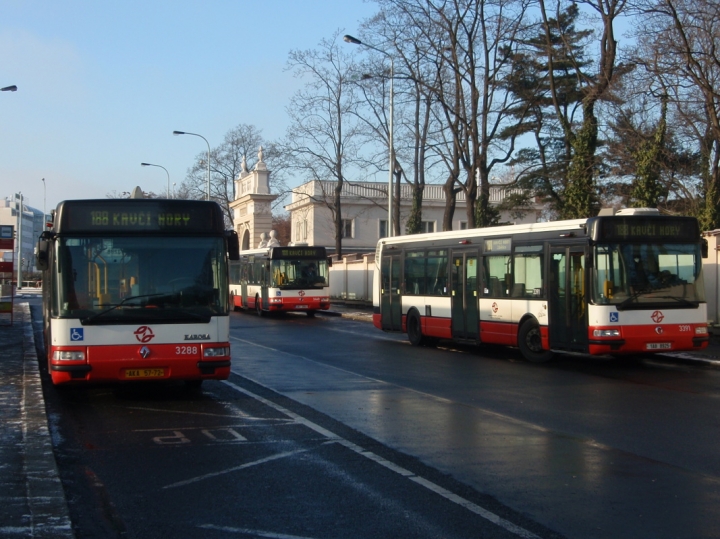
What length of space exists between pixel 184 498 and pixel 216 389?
22.2 ft

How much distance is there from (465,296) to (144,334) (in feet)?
34.1

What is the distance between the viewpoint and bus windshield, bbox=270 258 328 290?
120 feet

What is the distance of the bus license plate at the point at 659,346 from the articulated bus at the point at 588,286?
0.02 m

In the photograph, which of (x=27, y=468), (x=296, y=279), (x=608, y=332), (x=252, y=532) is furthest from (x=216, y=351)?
(x=296, y=279)

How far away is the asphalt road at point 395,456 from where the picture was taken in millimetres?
6320

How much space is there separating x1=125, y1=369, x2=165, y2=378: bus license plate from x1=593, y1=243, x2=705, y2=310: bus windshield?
27.2 ft

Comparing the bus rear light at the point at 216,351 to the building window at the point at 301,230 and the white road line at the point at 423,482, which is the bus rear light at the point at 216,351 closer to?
the white road line at the point at 423,482

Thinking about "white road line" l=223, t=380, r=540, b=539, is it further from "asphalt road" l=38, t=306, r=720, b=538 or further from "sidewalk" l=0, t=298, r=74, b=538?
"sidewalk" l=0, t=298, r=74, b=538

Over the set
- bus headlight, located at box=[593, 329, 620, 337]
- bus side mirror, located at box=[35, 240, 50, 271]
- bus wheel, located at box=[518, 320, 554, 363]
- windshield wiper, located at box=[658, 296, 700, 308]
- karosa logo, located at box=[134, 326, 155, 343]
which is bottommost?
bus wheel, located at box=[518, 320, 554, 363]

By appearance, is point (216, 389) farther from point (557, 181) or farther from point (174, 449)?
point (557, 181)

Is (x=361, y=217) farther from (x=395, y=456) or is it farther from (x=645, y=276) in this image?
(x=395, y=456)

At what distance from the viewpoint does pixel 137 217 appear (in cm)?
1188

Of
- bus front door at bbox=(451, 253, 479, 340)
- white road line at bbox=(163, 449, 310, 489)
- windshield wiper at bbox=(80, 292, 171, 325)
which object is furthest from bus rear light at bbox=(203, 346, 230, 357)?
bus front door at bbox=(451, 253, 479, 340)

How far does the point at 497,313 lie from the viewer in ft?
63.6
